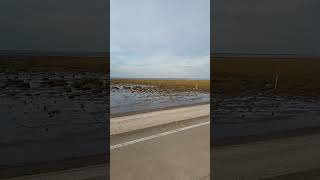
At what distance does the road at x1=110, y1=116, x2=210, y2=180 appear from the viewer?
137 inches

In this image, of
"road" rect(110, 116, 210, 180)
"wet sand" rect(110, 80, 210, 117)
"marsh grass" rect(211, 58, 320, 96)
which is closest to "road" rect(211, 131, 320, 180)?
"road" rect(110, 116, 210, 180)

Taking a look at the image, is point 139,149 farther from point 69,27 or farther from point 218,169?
point 69,27

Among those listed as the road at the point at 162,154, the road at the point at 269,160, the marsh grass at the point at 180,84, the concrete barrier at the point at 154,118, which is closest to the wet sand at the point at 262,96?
the road at the point at 269,160

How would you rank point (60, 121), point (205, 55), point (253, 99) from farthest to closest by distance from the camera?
1. point (205, 55)
2. point (253, 99)
3. point (60, 121)

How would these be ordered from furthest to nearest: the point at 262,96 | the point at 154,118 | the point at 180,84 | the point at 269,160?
1. the point at 180,84
2. the point at 154,118
3. the point at 262,96
4. the point at 269,160

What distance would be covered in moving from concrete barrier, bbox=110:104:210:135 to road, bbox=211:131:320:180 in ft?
2.85

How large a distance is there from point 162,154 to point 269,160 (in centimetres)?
95

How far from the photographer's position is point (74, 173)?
110 inches

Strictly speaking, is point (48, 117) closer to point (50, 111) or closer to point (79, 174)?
point (50, 111)

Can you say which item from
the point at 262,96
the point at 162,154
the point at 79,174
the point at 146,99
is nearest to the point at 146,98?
the point at 146,99

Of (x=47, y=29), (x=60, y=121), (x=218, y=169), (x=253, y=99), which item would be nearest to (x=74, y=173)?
(x=60, y=121)

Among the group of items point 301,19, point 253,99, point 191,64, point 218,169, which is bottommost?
point 218,169

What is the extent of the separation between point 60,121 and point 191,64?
1944 mm

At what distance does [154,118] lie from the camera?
14.8 ft
